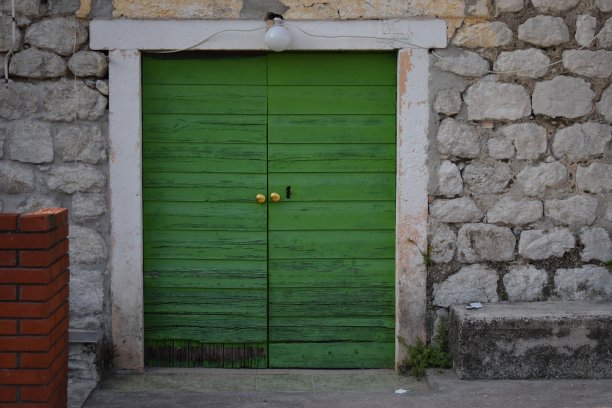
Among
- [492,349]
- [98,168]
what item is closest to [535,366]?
[492,349]

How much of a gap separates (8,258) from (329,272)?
2.35 m

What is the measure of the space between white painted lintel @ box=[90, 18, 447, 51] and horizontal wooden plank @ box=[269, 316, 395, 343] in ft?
5.63

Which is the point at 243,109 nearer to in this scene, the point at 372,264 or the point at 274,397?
the point at 372,264

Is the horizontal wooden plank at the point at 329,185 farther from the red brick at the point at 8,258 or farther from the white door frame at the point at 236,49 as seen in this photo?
the red brick at the point at 8,258

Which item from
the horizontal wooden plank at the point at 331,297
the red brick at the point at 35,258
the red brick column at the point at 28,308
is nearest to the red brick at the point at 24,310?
the red brick column at the point at 28,308

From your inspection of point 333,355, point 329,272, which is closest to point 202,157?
point 329,272

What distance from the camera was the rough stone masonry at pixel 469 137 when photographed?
5020 mm

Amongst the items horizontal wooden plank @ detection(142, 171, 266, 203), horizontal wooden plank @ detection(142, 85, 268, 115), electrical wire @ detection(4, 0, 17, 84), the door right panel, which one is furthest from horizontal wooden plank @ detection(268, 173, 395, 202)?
electrical wire @ detection(4, 0, 17, 84)

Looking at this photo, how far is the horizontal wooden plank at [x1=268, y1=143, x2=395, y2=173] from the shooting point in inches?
205

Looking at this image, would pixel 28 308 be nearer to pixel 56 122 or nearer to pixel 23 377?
pixel 23 377

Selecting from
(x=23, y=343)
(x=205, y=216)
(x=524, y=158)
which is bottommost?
(x=23, y=343)

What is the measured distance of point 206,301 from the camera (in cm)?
529

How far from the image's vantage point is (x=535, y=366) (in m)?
4.85

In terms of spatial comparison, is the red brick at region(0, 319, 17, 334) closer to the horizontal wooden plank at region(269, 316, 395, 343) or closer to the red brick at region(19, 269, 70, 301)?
the red brick at region(19, 269, 70, 301)
